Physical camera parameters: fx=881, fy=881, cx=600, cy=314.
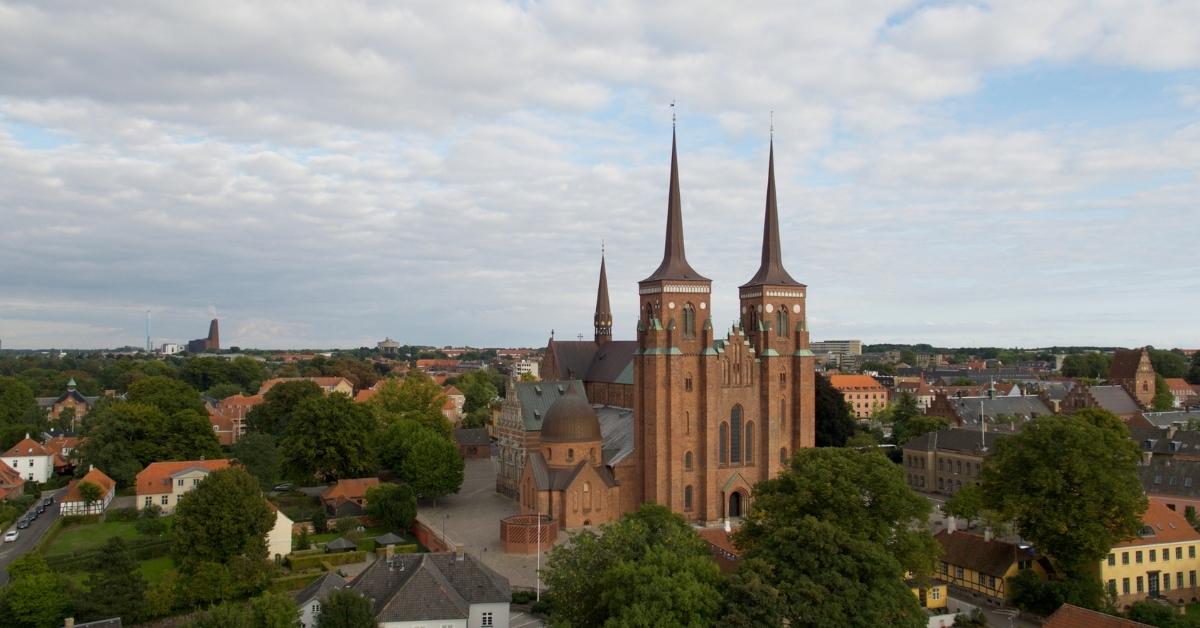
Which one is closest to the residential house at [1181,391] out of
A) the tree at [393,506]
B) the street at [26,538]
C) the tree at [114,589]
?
the tree at [393,506]

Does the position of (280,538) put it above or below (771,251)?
below

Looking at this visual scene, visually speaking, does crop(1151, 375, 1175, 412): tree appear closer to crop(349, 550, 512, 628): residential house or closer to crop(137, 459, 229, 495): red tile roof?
crop(349, 550, 512, 628): residential house

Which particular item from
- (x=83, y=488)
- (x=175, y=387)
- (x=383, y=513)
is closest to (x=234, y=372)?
(x=175, y=387)

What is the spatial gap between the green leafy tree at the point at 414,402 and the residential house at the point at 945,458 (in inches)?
1599

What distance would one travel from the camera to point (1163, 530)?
139ft

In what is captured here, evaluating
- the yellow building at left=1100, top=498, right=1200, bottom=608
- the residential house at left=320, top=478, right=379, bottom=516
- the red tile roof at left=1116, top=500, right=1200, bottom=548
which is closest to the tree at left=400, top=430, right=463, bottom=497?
the residential house at left=320, top=478, right=379, bottom=516

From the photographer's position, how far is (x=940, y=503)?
6444cm

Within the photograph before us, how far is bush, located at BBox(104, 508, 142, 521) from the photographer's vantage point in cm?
5731

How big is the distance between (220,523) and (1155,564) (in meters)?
43.7

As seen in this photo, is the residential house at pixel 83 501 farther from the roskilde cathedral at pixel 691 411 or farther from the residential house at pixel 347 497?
the roskilde cathedral at pixel 691 411

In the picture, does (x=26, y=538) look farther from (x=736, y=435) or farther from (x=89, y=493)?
(x=736, y=435)

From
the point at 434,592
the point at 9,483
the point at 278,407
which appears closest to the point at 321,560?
the point at 434,592

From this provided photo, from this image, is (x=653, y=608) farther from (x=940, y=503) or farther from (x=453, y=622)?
(x=940, y=503)

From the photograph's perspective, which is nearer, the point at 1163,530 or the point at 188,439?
the point at 1163,530
